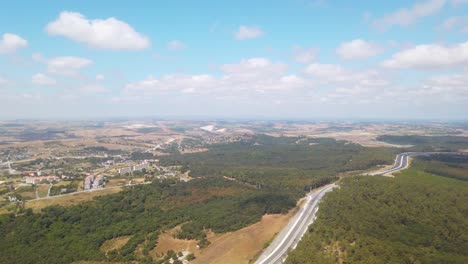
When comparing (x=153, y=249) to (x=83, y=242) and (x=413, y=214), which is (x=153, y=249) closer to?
(x=83, y=242)

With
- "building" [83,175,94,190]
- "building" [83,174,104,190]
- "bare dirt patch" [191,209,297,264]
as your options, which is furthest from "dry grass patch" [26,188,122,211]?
"bare dirt patch" [191,209,297,264]

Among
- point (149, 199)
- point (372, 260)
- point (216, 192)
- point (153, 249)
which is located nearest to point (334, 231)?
point (372, 260)

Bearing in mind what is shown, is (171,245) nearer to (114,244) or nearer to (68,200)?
(114,244)

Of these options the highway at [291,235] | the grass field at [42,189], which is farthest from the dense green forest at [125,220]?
the grass field at [42,189]

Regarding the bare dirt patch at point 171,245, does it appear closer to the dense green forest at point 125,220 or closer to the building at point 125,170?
the dense green forest at point 125,220

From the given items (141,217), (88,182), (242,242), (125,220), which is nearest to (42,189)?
(88,182)

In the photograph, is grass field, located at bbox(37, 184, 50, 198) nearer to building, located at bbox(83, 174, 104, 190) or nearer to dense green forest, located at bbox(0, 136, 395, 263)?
building, located at bbox(83, 174, 104, 190)
